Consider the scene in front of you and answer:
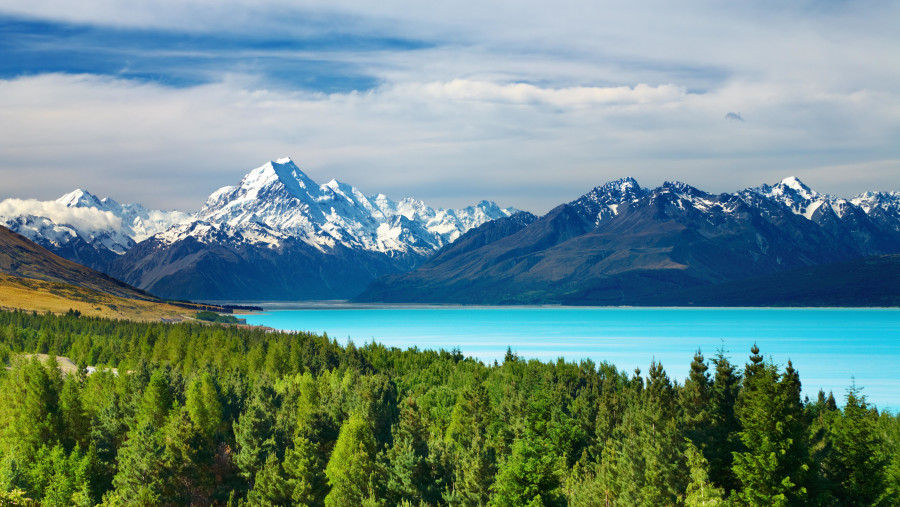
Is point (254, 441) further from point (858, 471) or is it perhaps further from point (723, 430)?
point (858, 471)

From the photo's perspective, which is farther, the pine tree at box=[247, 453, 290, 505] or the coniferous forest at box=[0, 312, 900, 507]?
the pine tree at box=[247, 453, 290, 505]

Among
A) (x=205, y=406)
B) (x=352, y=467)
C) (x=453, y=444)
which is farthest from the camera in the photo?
(x=205, y=406)

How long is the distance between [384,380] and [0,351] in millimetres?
90059

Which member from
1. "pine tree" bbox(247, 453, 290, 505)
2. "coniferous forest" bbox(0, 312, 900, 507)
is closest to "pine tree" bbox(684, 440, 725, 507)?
"coniferous forest" bbox(0, 312, 900, 507)

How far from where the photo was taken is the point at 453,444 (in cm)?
8275

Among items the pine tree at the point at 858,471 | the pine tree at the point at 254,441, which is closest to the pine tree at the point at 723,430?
the pine tree at the point at 858,471

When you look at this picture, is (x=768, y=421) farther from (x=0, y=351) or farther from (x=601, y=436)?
(x=0, y=351)

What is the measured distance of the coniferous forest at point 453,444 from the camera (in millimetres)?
59875

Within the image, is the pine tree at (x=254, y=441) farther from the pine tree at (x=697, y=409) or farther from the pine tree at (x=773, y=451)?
the pine tree at (x=773, y=451)

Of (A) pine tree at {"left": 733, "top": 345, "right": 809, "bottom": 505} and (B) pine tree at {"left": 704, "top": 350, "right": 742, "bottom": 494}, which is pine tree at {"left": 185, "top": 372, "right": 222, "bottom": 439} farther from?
(A) pine tree at {"left": 733, "top": 345, "right": 809, "bottom": 505}

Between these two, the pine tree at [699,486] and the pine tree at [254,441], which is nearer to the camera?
the pine tree at [699,486]

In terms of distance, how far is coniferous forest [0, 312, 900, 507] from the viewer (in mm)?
59875

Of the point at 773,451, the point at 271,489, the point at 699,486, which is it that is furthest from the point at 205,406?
the point at 773,451

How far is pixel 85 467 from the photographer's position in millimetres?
83125
